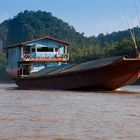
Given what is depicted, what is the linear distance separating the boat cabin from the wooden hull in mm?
8820

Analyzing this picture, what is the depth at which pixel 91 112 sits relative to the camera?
16.5m

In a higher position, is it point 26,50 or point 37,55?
point 26,50

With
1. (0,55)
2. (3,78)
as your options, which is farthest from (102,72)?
(0,55)

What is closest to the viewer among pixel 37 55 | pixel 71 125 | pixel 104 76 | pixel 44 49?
pixel 71 125

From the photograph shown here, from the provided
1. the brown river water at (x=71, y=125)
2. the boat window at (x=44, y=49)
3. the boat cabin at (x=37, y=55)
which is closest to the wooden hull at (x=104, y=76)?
the boat cabin at (x=37, y=55)

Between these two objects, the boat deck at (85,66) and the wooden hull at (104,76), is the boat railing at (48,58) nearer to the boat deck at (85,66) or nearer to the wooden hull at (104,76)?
the boat deck at (85,66)

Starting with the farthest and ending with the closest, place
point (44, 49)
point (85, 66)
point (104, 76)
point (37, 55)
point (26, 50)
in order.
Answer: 1. point (44, 49)
2. point (26, 50)
3. point (37, 55)
4. point (85, 66)
5. point (104, 76)

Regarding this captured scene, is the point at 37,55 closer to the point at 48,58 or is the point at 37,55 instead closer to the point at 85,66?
the point at 48,58

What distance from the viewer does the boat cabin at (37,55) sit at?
42.4 meters

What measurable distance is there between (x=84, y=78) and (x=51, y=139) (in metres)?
20.2

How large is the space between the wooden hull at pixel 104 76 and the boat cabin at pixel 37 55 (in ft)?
28.9

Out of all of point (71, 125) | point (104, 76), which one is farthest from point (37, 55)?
point (71, 125)

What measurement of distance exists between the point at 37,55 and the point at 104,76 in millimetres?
13838

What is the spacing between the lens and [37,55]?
42.7 meters
